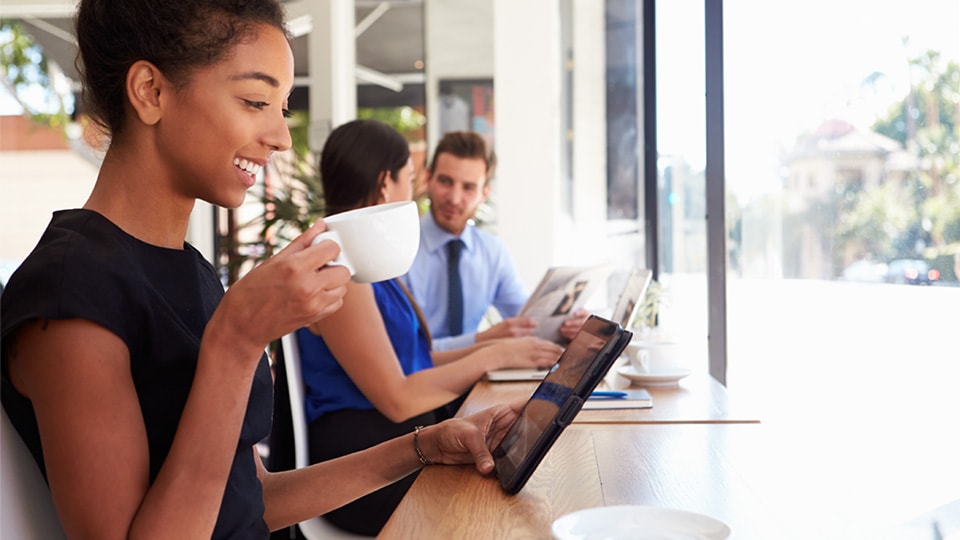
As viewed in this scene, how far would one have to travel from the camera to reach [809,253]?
8.20 feet

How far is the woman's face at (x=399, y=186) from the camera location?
8.38 ft

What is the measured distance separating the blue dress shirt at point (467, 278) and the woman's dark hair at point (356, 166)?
0.99m

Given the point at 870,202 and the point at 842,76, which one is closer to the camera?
the point at 870,202

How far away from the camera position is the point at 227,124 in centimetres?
108

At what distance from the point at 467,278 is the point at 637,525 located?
2.74 m

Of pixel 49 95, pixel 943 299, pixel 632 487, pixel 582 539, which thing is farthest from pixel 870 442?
pixel 49 95

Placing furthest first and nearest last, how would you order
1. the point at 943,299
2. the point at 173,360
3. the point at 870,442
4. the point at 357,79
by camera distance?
1. the point at 357,79
2. the point at 870,442
3. the point at 943,299
4. the point at 173,360

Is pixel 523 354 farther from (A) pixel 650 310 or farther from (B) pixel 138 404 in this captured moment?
(B) pixel 138 404

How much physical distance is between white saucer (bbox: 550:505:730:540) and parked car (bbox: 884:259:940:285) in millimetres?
1100

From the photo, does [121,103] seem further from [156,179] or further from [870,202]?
[870,202]

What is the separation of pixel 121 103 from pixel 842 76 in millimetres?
1747

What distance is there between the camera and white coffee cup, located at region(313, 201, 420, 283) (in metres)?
1.01

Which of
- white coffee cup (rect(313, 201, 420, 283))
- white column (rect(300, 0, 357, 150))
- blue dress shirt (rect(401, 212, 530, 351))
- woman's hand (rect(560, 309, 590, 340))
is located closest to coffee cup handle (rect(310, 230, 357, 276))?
white coffee cup (rect(313, 201, 420, 283))

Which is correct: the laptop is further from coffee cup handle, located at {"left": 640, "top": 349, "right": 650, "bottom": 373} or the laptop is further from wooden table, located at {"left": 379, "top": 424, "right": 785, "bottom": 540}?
wooden table, located at {"left": 379, "top": 424, "right": 785, "bottom": 540}
